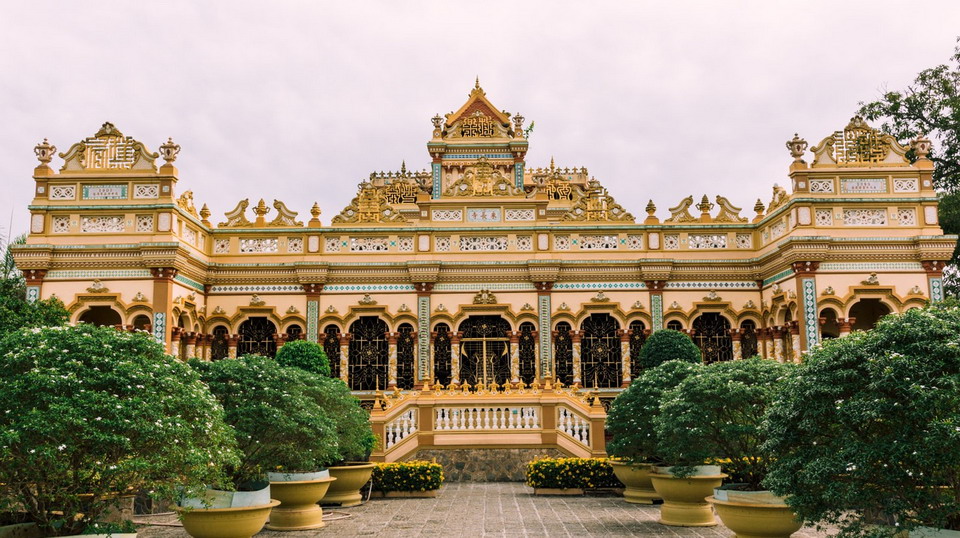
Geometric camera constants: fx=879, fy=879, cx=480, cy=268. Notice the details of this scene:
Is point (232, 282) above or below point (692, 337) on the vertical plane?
above

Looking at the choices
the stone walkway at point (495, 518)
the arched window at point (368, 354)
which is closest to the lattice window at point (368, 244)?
the arched window at point (368, 354)

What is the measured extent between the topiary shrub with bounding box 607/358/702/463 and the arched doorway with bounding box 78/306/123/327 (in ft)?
46.6

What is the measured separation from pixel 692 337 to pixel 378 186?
1349 cm

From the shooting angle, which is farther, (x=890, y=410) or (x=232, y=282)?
(x=232, y=282)

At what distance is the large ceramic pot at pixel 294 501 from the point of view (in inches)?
489

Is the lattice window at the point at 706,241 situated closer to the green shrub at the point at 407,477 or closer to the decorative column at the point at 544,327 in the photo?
the decorative column at the point at 544,327

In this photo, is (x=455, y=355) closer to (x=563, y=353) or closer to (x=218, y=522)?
(x=563, y=353)

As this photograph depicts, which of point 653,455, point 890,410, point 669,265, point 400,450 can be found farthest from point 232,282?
point 890,410

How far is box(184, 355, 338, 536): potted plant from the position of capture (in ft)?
35.0

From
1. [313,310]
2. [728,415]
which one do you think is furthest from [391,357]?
[728,415]

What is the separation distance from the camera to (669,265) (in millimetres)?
23750

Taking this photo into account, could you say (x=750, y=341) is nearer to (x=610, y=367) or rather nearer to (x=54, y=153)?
(x=610, y=367)

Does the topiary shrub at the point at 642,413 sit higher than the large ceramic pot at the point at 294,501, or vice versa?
the topiary shrub at the point at 642,413

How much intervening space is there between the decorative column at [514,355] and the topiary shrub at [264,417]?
11.9m
